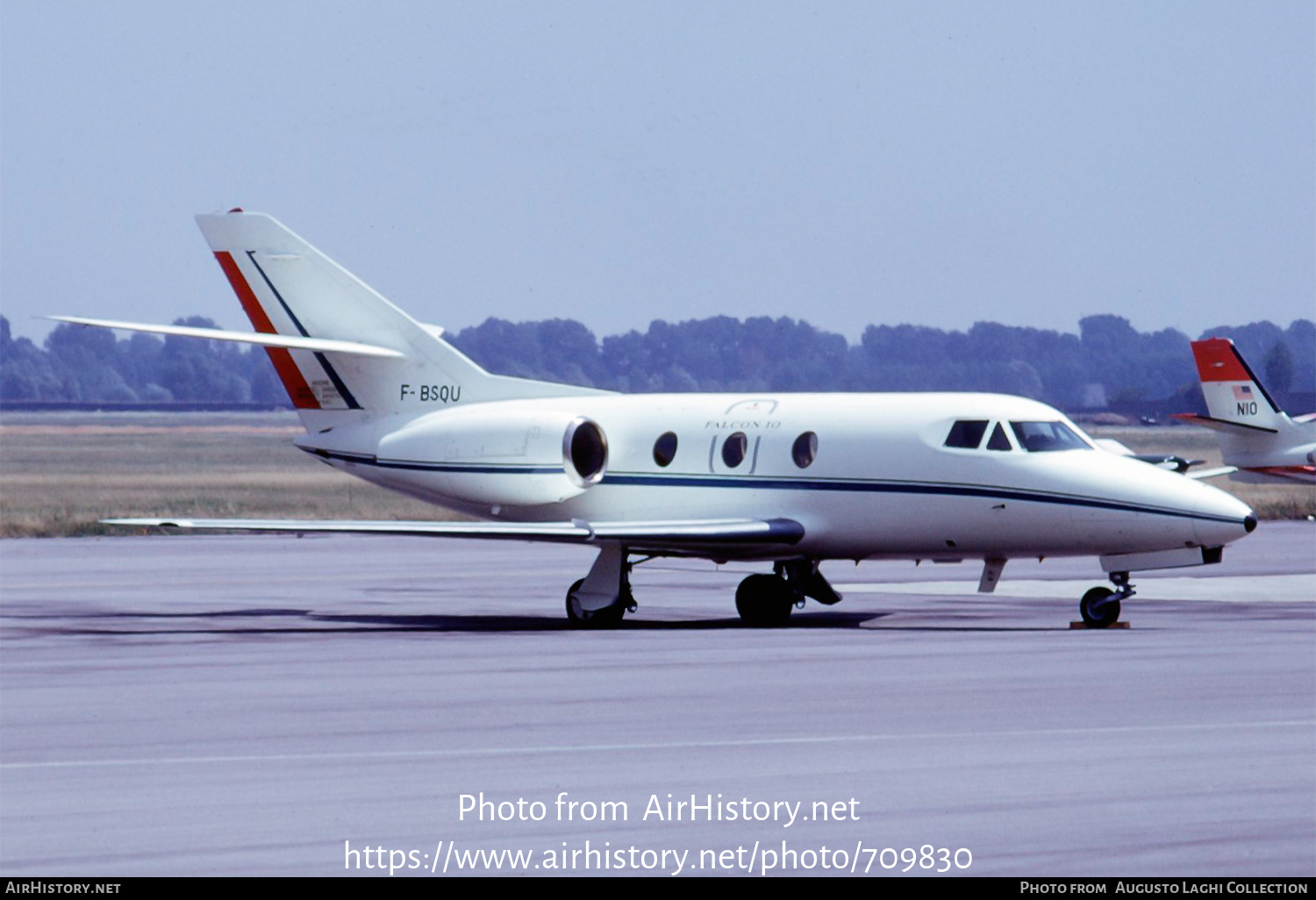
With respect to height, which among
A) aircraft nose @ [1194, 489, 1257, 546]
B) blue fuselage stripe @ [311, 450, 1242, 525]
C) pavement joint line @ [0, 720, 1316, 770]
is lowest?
pavement joint line @ [0, 720, 1316, 770]

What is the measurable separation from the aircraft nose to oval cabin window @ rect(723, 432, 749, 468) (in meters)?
5.26

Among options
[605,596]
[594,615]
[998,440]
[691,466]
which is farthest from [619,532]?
[998,440]

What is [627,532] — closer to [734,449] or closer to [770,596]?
[734,449]

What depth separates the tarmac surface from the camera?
937 cm

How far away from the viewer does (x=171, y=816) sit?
10.3 meters

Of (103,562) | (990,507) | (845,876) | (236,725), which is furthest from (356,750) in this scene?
(103,562)

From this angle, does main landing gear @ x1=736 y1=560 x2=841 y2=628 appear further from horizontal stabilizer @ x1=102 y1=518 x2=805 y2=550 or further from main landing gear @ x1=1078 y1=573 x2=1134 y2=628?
main landing gear @ x1=1078 y1=573 x2=1134 y2=628

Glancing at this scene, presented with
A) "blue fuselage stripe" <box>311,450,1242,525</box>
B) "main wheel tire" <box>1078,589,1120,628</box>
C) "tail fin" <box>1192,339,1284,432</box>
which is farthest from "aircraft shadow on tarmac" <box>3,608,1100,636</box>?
"tail fin" <box>1192,339,1284,432</box>

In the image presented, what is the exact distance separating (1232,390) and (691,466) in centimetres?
2962

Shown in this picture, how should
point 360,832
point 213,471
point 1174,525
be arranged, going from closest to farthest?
point 360,832
point 1174,525
point 213,471

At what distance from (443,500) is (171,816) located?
15.9 m

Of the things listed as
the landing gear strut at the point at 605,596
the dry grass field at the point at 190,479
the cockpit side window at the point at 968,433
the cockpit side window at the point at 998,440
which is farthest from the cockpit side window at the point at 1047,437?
the dry grass field at the point at 190,479

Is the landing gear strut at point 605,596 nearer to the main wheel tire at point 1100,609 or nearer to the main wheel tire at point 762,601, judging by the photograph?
the main wheel tire at point 762,601
